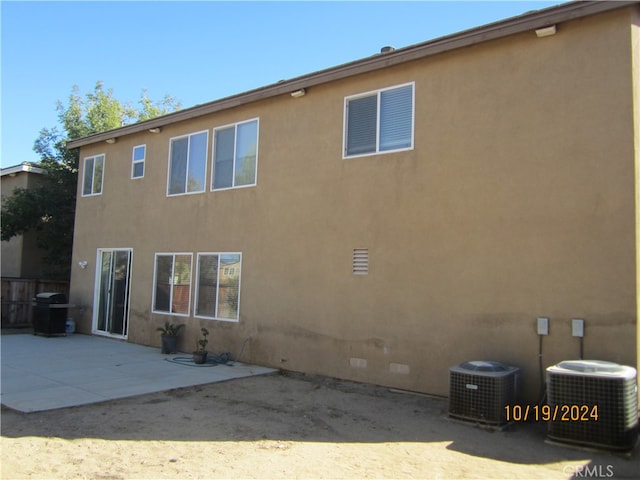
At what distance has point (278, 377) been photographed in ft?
29.1

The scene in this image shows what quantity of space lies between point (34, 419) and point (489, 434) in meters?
5.35

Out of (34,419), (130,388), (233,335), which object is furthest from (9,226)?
(34,419)

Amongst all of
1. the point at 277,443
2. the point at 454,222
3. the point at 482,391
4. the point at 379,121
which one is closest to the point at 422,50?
the point at 379,121

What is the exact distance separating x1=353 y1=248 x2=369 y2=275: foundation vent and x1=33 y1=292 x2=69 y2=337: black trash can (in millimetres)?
8943

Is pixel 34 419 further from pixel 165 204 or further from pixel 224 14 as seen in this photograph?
pixel 224 14

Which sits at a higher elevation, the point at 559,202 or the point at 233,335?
the point at 559,202

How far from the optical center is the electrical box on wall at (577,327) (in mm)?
6109

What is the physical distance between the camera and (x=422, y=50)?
7.82m

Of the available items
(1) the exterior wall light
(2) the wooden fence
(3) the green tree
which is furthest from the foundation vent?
(3) the green tree

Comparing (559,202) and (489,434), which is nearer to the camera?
(489,434)

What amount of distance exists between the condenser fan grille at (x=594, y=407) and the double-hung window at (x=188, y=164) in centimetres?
856

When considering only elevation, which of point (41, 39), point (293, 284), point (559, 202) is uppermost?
point (41, 39)
